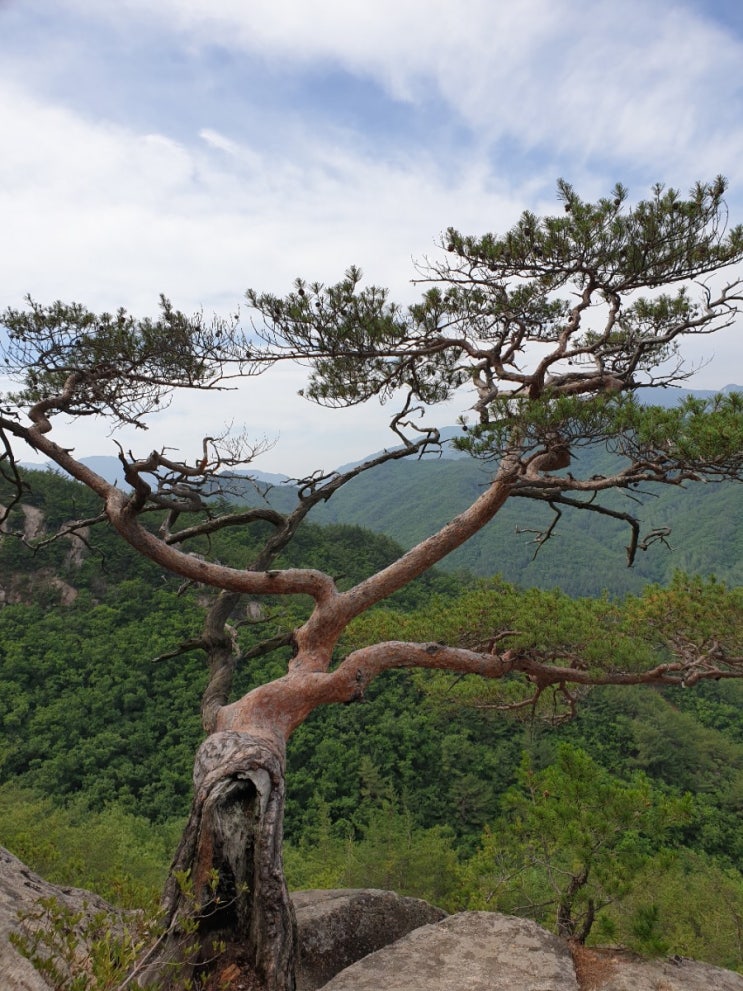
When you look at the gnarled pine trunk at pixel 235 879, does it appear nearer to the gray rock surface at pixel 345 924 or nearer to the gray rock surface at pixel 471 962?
the gray rock surface at pixel 471 962

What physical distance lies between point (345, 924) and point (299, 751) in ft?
46.3

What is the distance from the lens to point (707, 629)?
5.04 meters

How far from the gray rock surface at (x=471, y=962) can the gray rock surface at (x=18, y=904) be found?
1.80m

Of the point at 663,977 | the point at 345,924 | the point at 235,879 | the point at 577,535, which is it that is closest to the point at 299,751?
the point at 345,924

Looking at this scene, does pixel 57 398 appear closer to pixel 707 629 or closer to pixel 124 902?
pixel 124 902

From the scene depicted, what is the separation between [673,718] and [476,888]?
16130 mm

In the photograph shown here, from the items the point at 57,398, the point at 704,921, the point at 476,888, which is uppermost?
the point at 57,398

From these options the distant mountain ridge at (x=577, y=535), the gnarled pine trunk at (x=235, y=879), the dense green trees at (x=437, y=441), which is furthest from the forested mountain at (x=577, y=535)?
the gnarled pine trunk at (x=235, y=879)

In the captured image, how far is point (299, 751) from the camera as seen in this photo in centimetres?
1806

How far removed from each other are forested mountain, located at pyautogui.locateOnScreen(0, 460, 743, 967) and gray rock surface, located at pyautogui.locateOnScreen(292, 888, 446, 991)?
4.22 meters

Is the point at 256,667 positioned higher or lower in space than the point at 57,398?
lower

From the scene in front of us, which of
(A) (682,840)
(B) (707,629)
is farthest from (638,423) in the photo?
(A) (682,840)

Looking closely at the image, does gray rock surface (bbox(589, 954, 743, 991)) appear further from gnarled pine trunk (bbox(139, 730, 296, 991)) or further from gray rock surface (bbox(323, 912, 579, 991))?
gnarled pine trunk (bbox(139, 730, 296, 991))

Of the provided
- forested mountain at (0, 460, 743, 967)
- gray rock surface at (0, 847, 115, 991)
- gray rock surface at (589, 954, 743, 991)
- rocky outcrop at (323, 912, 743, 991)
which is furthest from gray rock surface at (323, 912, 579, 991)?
forested mountain at (0, 460, 743, 967)
